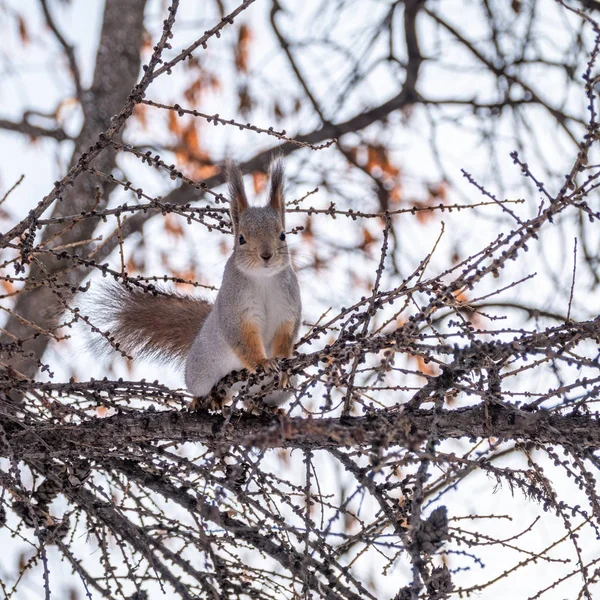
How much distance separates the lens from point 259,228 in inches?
95.0

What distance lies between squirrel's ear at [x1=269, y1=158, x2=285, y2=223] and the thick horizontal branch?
77 cm

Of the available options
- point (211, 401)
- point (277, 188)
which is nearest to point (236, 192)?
point (277, 188)

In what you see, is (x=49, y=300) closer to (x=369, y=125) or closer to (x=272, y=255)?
(x=272, y=255)

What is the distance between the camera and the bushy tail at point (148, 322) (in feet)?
8.82

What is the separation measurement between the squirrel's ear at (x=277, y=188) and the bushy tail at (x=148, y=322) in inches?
16.6

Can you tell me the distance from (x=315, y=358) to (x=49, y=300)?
2019 millimetres

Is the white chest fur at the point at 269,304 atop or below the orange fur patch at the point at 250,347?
atop

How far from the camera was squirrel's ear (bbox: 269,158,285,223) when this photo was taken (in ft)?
8.49

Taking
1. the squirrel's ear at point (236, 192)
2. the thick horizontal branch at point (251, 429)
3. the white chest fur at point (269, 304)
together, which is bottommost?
the thick horizontal branch at point (251, 429)

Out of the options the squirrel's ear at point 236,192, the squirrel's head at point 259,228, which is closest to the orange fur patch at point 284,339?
the squirrel's head at point 259,228

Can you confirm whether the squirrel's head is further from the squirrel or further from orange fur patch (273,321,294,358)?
→ orange fur patch (273,321,294,358)

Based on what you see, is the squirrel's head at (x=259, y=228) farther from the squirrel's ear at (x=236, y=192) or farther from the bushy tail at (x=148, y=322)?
the bushy tail at (x=148, y=322)

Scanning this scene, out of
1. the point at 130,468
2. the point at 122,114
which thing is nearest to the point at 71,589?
the point at 130,468

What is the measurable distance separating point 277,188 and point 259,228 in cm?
25
